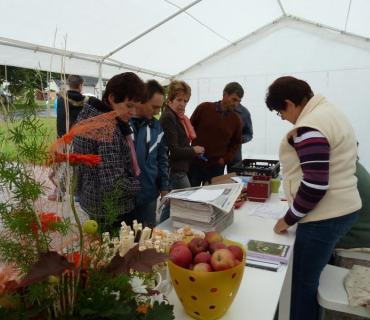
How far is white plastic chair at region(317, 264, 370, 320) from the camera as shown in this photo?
1280 millimetres

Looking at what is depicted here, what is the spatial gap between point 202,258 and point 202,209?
56cm

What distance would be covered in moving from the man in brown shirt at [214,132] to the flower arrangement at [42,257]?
2.10 m

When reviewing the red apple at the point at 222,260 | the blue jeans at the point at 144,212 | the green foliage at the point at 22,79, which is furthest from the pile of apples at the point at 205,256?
the blue jeans at the point at 144,212

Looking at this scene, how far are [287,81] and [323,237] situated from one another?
0.70m

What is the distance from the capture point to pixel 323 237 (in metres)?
1.30

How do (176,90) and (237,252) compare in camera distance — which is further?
(176,90)

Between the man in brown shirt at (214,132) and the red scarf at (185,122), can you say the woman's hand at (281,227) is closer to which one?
the red scarf at (185,122)

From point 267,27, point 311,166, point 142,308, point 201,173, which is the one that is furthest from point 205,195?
point 267,27

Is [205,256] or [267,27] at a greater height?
[267,27]

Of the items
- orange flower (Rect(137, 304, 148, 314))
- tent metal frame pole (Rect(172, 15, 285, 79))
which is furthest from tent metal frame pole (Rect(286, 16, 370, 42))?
orange flower (Rect(137, 304, 148, 314))

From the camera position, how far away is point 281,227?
137cm

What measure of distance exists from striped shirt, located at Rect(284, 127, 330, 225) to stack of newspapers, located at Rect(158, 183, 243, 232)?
31 centimetres

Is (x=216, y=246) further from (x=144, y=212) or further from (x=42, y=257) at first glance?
(x=144, y=212)

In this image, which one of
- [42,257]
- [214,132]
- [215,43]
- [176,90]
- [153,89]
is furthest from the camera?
[215,43]
